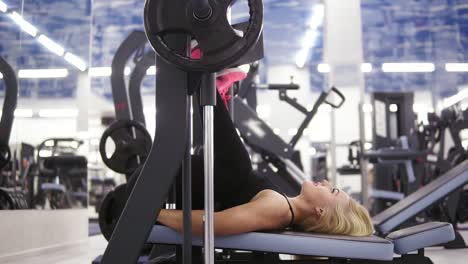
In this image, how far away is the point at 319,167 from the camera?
927cm

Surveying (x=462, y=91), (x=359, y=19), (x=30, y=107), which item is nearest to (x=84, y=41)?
(x=30, y=107)

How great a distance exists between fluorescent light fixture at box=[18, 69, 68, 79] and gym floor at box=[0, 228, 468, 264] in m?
1.29

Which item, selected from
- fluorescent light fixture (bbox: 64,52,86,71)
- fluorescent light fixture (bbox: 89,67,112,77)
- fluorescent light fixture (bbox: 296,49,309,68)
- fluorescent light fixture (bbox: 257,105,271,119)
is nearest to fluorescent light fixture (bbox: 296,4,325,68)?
fluorescent light fixture (bbox: 296,49,309,68)

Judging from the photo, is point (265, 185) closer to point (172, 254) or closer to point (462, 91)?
point (172, 254)

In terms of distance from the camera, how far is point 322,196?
6.52ft

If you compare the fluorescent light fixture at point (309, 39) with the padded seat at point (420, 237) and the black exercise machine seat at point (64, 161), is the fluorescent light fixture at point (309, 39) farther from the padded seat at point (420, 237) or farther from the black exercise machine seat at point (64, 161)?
the padded seat at point (420, 237)

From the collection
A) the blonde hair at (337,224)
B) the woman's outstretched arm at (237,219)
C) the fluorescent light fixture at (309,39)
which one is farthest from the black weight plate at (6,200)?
the fluorescent light fixture at (309,39)

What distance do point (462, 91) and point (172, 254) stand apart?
828cm

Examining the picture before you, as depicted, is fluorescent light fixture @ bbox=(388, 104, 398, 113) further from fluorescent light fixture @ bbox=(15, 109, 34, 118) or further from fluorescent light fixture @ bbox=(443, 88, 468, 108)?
fluorescent light fixture @ bbox=(15, 109, 34, 118)

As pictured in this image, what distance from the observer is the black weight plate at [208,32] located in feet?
4.61

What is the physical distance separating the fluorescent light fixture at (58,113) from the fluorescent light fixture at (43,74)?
0.94 ft

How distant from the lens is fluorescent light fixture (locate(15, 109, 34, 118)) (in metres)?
3.39

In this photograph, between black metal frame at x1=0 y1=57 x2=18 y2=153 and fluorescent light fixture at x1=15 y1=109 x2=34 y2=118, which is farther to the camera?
fluorescent light fixture at x1=15 y1=109 x2=34 y2=118

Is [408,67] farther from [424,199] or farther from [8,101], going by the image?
[8,101]
